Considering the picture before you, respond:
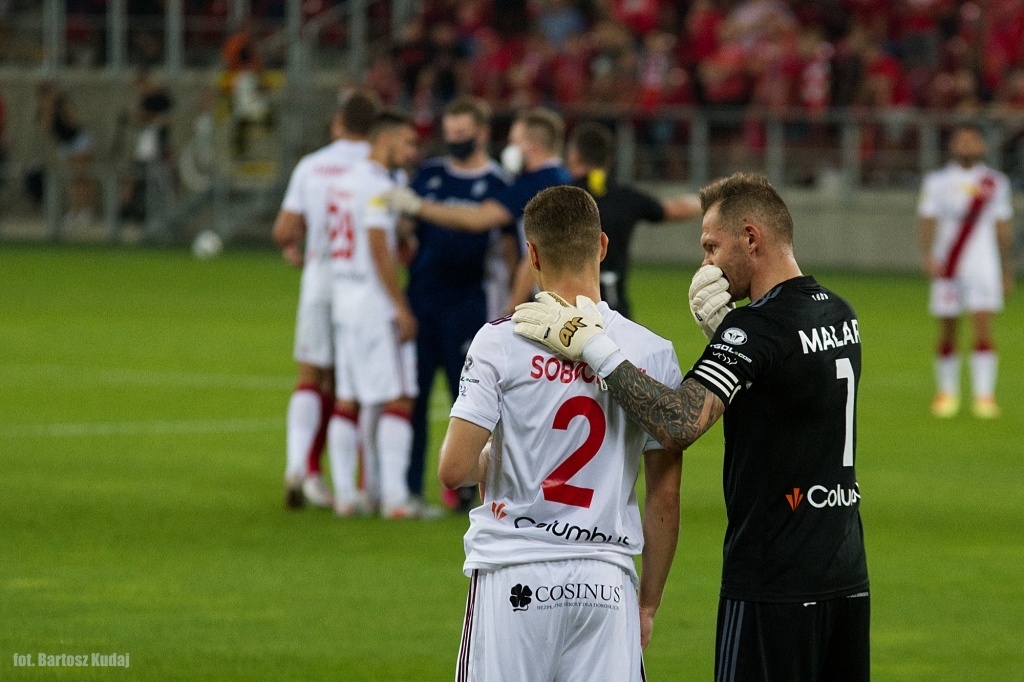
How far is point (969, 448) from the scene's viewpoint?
13.1 metres

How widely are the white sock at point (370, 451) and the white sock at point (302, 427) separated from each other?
12.2 inches

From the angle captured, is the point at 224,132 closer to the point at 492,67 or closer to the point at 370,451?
the point at 492,67

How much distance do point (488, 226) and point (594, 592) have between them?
5551mm

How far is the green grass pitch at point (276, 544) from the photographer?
7.23 metres

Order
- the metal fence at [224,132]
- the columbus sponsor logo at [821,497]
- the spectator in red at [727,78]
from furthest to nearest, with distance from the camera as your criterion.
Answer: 1. the spectator in red at [727,78]
2. the metal fence at [224,132]
3. the columbus sponsor logo at [821,497]

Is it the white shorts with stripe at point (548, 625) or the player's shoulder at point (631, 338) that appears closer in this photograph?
the white shorts with stripe at point (548, 625)

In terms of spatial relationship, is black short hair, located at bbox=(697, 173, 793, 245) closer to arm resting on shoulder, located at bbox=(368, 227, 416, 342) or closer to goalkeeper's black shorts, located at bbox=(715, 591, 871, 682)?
goalkeeper's black shorts, located at bbox=(715, 591, 871, 682)

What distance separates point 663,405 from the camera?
454 centimetres

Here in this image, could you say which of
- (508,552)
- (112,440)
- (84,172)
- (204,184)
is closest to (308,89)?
(204,184)

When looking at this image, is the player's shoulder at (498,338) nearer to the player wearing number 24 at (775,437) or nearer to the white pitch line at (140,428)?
the player wearing number 24 at (775,437)

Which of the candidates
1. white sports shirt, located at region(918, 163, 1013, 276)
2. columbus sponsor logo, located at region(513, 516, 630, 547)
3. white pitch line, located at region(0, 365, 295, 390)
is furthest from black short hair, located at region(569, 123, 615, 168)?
white pitch line, located at region(0, 365, 295, 390)

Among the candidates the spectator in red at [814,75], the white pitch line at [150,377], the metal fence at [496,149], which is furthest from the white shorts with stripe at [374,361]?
the spectator in red at [814,75]

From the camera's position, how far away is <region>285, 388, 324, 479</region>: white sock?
10.4 metres

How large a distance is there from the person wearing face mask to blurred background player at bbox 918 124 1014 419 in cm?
611
